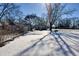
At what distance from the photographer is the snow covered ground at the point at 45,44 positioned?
2209mm

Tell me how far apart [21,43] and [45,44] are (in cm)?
24

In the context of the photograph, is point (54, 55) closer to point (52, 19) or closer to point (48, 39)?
point (48, 39)

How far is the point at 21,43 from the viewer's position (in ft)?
7.43

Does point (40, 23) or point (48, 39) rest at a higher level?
point (40, 23)

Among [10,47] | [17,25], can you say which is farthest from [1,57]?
[17,25]

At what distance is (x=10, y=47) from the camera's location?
2.23 m

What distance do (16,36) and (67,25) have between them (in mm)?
525

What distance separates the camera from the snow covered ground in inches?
87.0

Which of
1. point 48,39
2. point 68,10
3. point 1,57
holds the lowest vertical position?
point 1,57

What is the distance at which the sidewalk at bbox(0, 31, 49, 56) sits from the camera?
2.22 m

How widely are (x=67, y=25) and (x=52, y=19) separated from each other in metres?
0.17

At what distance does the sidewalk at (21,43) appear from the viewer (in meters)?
2.22

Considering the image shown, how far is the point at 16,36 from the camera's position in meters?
2.29

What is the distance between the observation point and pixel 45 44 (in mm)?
2248
